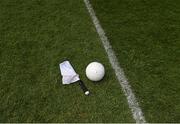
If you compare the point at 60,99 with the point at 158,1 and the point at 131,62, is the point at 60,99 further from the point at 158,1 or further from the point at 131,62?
the point at 158,1

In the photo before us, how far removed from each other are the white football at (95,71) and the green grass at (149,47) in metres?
0.57

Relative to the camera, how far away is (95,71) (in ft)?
18.3

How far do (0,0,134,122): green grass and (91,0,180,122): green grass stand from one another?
0.37 m

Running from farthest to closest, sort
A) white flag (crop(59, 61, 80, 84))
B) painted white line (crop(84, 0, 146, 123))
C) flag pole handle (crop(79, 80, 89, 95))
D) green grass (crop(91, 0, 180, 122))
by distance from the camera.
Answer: white flag (crop(59, 61, 80, 84))
flag pole handle (crop(79, 80, 89, 95))
green grass (crop(91, 0, 180, 122))
painted white line (crop(84, 0, 146, 123))

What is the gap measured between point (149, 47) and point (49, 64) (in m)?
2.02

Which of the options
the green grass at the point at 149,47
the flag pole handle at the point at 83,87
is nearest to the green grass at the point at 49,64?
the flag pole handle at the point at 83,87

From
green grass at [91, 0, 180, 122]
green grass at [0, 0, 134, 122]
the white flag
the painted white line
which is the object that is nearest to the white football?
green grass at [0, 0, 134, 122]

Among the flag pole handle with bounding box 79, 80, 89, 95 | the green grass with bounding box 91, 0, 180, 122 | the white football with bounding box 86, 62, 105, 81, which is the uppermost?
→ the white football with bounding box 86, 62, 105, 81

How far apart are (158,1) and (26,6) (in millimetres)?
3207

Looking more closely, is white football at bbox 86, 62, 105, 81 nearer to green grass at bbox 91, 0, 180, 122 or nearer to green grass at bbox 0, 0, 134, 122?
green grass at bbox 0, 0, 134, 122

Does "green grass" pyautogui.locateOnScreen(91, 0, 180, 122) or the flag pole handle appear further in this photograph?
the flag pole handle

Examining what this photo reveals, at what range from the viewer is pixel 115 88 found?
5688 millimetres

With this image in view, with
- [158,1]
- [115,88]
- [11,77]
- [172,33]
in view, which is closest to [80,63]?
[115,88]

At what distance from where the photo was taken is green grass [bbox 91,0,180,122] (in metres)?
5.45
